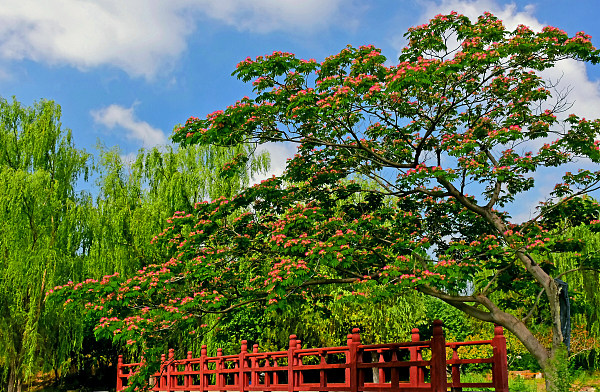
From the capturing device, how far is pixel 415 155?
10.8 metres

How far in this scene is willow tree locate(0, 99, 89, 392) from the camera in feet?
52.1

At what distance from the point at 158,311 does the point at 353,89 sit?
5.19 metres

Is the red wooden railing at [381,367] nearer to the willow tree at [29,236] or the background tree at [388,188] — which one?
the background tree at [388,188]

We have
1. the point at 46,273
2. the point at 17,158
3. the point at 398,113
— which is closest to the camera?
the point at 398,113

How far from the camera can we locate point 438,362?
8148mm

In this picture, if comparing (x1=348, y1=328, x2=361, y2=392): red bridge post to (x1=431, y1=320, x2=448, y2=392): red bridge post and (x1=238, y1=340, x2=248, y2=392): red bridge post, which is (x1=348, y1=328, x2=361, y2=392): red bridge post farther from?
(x1=238, y1=340, x2=248, y2=392): red bridge post

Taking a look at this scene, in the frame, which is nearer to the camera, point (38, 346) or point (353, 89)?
point (353, 89)

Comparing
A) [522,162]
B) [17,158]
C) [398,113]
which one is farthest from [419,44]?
[17,158]

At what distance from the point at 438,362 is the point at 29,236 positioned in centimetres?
1282

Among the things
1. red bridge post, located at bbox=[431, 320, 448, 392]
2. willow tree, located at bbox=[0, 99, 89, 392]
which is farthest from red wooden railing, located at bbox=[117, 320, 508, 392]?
willow tree, located at bbox=[0, 99, 89, 392]

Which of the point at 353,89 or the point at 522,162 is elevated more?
the point at 353,89

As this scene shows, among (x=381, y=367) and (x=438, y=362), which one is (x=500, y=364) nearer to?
(x=438, y=362)

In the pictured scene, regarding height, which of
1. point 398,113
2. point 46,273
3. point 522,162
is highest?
point 398,113

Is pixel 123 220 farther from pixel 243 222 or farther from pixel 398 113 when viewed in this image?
pixel 398 113
